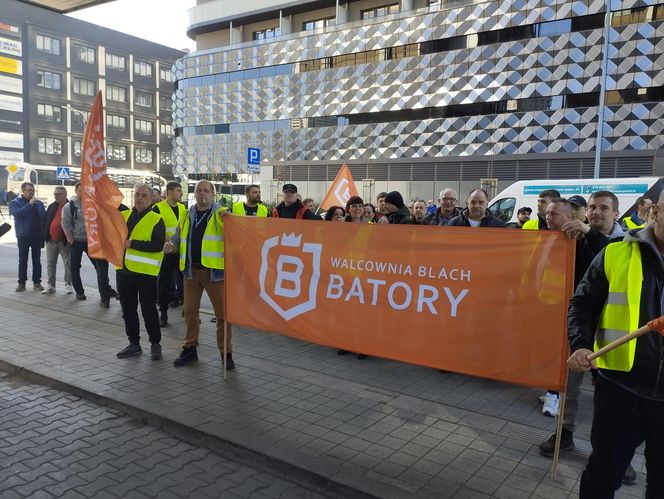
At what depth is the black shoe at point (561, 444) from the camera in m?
3.83

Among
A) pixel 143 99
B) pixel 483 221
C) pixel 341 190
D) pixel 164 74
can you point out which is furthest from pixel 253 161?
pixel 164 74

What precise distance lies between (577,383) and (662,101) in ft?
96.8

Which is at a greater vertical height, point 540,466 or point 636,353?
point 636,353

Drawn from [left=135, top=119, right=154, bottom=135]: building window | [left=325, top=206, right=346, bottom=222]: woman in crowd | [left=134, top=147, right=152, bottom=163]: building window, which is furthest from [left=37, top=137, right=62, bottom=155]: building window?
[left=325, top=206, right=346, bottom=222]: woman in crowd

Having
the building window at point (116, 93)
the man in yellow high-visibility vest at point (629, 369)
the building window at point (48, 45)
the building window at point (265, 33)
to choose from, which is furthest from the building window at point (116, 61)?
the man in yellow high-visibility vest at point (629, 369)

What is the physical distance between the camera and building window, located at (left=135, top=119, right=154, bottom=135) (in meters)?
67.3

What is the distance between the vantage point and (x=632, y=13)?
2792cm

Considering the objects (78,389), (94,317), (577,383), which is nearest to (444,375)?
(577,383)

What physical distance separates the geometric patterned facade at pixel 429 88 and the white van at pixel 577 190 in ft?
47.0

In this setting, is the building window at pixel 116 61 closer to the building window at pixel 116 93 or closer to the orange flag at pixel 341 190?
the building window at pixel 116 93

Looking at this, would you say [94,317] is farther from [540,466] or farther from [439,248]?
[540,466]

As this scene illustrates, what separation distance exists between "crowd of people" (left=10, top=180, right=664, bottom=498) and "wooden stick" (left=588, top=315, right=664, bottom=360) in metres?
0.08

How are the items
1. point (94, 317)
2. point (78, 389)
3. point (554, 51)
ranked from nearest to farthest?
point (78, 389) → point (94, 317) → point (554, 51)

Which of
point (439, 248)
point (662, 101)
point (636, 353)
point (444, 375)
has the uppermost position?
point (662, 101)
